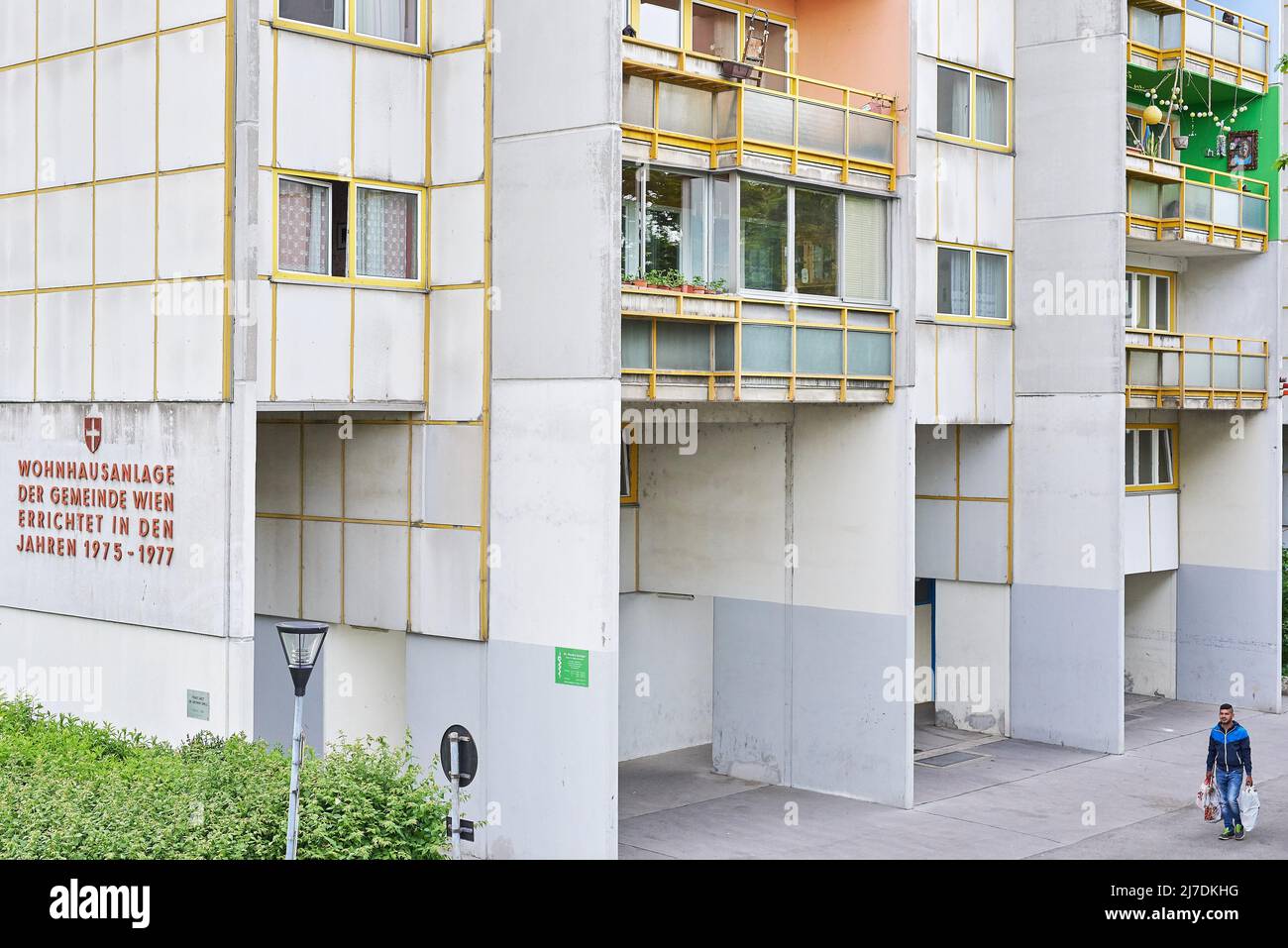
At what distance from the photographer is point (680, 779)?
72.7ft

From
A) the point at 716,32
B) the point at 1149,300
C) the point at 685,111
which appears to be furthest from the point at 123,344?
the point at 1149,300

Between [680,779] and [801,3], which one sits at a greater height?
→ [801,3]

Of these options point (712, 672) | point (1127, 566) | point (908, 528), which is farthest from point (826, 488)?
point (1127, 566)

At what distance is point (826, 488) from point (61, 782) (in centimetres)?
1122

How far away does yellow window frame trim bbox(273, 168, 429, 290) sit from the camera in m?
16.8

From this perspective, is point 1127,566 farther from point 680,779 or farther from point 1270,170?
point 680,779

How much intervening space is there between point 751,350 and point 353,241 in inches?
196

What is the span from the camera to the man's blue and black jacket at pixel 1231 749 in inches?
720

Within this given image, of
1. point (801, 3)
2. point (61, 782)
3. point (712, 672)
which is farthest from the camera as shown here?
point (712, 672)

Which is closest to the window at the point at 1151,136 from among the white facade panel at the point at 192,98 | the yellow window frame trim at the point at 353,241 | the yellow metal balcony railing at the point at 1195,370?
the yellow metal balcony railing at the point at 1195,370

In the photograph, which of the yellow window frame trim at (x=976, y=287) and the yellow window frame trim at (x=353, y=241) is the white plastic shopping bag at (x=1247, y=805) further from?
the yellow window frame trim at (x=353, y=241)

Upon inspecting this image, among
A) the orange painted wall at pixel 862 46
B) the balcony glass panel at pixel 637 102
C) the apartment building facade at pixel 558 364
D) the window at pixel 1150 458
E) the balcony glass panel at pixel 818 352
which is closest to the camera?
the apartment building facade at pixel 558 364

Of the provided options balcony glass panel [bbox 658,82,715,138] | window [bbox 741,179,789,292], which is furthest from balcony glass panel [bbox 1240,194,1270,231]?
balcony glass panel [bbox 658,82,715,138]

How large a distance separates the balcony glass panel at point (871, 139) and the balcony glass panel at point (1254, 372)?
34.5 feet
